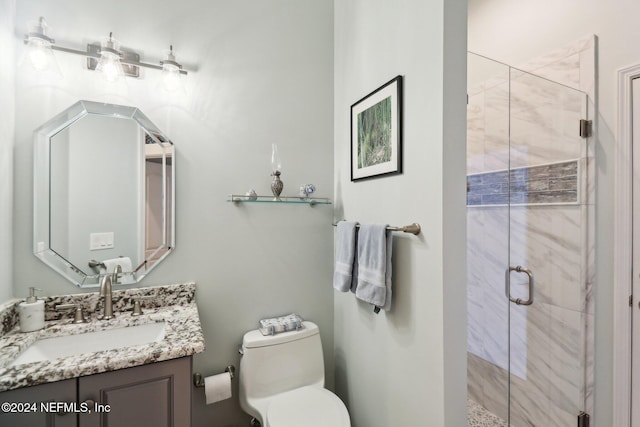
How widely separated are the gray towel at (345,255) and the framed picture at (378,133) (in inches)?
12.2

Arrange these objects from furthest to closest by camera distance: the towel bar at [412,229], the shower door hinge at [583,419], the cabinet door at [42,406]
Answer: the shower door hinge at [583,419] < the towel bar at [412,229] < the cabinet door at [42,406]

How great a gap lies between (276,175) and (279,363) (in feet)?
3.50

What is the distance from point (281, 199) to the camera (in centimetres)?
179

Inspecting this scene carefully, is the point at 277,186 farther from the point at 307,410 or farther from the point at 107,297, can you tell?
the point at 307,410

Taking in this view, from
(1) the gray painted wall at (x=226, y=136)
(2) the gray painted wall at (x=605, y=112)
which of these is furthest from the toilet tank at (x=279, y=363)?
(2) the gray painted wall at (x=605, y=112)

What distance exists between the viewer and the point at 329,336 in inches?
80.0

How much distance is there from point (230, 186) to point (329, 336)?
1.20 meters

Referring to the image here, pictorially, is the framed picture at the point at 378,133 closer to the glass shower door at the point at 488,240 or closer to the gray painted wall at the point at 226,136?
the gray painted wall at the point at 226,136

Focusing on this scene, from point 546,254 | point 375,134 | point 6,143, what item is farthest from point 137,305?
point 546,254

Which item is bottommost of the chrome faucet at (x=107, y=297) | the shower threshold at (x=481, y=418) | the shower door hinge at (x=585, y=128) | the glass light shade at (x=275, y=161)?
the shower threshold at (x=481, y=418)

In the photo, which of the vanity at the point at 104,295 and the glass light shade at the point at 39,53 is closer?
the vanity at the point at 104,295

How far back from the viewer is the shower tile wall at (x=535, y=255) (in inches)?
67.4

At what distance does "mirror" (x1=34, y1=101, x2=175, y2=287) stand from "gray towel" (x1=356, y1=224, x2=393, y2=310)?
3.38ft

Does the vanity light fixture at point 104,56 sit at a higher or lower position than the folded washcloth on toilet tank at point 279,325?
higher
